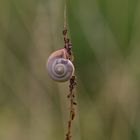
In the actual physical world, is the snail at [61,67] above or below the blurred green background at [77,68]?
below

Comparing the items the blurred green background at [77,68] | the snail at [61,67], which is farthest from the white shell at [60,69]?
the blurred green background at [77,68]

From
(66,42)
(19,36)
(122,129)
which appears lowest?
(66,42)

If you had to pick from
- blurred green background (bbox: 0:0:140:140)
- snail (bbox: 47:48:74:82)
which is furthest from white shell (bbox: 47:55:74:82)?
blurred green background (bbox: 0:0:140:140)

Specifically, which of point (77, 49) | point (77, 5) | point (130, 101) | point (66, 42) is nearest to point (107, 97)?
point (130, 101)

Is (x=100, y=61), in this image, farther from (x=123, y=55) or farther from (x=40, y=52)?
(x=40, y=52)

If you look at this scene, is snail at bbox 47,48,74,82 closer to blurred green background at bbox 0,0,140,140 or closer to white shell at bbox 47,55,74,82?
white shell at bbox 47,55,74,82

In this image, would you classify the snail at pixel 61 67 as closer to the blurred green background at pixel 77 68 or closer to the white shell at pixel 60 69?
the white shell at pixel 60 69

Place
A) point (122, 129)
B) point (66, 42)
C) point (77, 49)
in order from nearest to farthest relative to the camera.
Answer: point (66, 42)
point (122, 129)
point (77, 49)
